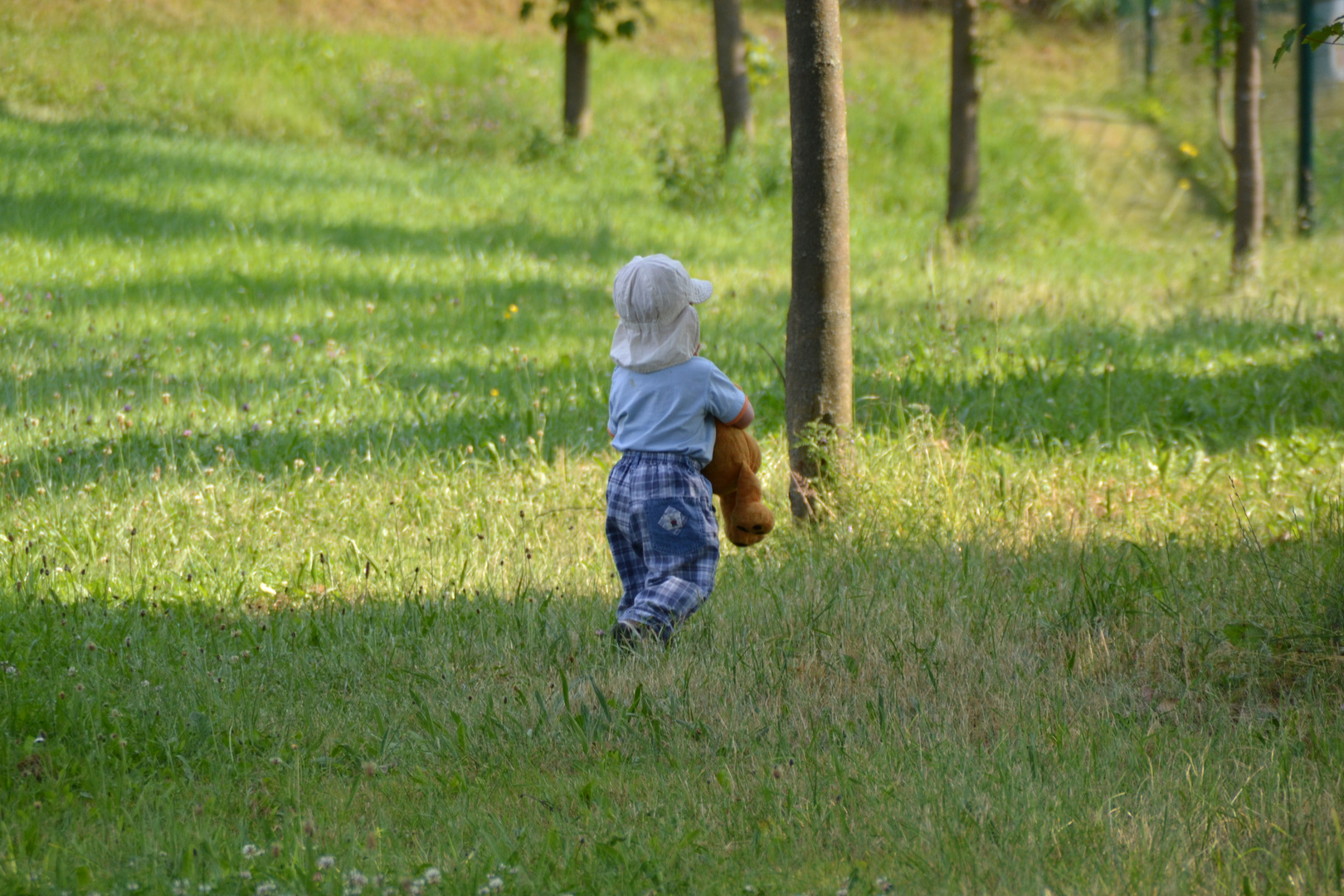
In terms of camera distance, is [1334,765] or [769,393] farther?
[769,393]

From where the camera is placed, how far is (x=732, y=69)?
58.5 ft

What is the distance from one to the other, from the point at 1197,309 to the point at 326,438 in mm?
7890

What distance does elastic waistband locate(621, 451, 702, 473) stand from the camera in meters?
4.19

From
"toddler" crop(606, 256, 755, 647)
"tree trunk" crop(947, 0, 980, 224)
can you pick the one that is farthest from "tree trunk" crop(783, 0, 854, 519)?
"tree trunk" crop(947, 0, 980, 224)

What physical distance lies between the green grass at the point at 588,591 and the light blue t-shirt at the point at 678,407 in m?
0.69

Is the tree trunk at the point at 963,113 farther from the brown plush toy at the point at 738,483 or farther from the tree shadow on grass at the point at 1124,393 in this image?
the brown plush toy at the point at 738,483

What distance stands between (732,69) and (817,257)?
44.2 ft

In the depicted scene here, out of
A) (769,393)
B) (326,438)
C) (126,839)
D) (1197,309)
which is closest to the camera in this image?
(126,839)

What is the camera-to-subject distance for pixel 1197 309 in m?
10.5

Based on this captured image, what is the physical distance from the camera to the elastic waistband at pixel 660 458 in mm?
4191

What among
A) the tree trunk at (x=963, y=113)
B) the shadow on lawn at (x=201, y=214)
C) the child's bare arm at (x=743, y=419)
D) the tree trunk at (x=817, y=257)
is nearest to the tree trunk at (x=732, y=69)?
the tree trunk at (x=963, y=113)

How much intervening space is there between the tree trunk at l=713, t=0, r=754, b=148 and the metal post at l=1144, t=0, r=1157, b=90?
37.4 feet

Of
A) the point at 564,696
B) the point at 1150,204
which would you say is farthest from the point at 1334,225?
the point at 564,696

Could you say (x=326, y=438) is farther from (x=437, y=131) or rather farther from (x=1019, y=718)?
(x=437, y=131)
